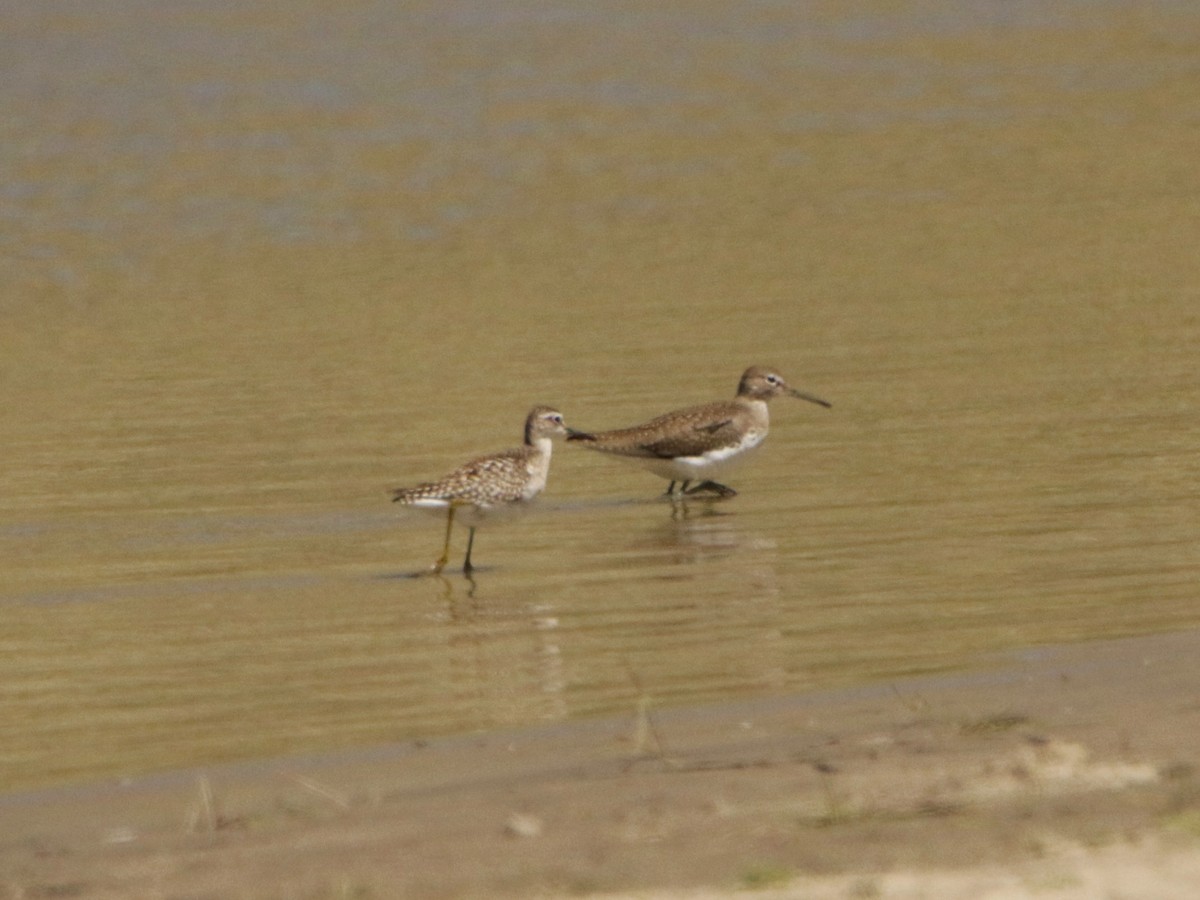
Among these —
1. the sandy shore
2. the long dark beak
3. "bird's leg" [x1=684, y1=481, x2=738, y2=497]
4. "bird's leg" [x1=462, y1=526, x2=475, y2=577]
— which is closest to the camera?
the sandy shore

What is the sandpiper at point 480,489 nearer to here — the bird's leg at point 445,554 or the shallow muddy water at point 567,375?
the bird's leg at point 445,554

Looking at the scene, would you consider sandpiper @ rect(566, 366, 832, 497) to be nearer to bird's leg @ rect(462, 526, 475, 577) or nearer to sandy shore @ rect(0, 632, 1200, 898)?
bird's leg @ rect(462, 526, 475, 577)

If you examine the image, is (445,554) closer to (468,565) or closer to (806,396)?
(468,565)

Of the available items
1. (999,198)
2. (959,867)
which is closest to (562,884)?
(959,867)

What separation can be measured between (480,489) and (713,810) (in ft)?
16.5

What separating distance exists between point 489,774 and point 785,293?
1270cm

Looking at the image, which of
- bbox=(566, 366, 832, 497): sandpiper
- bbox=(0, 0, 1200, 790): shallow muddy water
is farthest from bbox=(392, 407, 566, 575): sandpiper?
bbox=(566, 366, 832, 497): sandpiper

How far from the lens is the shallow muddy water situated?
10125 mm

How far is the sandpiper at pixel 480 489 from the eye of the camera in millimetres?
12180

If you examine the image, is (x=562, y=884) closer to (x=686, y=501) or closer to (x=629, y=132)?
(x=686, y=501)

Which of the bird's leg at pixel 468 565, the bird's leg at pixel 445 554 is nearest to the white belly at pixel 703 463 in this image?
the bird's leg at pixel 445 554

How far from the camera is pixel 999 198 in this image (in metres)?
25.2

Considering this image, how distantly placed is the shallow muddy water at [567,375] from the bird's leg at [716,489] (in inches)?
11.5

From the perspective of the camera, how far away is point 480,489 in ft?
40.2
